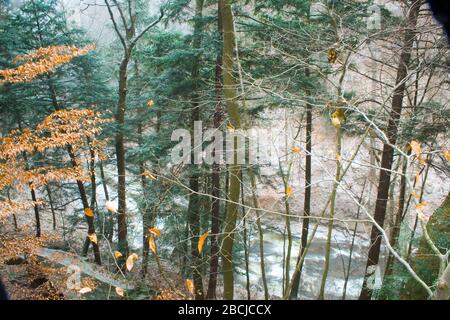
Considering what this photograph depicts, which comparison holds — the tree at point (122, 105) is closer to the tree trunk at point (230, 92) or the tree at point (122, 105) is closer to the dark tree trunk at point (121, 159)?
the dark tree trunk at point (121, 159)

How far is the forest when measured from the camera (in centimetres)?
564

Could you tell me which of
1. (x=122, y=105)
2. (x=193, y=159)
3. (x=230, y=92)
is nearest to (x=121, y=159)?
(x=122, y=105)

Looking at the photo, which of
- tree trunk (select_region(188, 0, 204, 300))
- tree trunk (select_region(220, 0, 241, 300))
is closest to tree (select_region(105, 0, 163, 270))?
tree trunk (select_region(188, 0, 204, 300))

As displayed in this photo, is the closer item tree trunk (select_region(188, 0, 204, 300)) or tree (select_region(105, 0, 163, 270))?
tree trunk (select_region(188, 0, 204, 300))

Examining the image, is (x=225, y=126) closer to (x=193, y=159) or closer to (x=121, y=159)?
(x=193, y=159)

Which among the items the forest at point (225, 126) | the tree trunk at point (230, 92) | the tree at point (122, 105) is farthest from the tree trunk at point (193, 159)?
the tree at point (122, 105)

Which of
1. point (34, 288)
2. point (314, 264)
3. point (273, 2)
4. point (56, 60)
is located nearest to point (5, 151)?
point (56, 60)

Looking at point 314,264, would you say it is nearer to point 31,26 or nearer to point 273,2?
point 273,2

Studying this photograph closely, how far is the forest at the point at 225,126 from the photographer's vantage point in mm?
5637

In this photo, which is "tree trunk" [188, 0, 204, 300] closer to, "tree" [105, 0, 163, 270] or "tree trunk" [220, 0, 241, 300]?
"tree trunk" [220, 0, 241, 300]

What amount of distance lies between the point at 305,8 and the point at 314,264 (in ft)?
35.8

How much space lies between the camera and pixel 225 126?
27.3 ft
